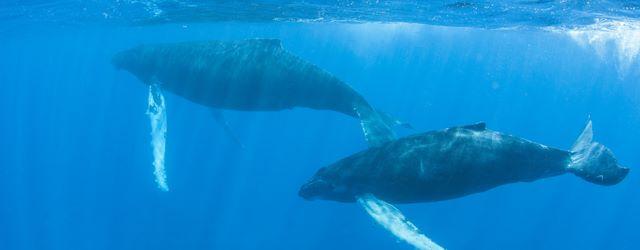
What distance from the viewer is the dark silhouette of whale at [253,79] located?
44.3ft

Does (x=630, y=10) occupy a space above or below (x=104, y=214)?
above

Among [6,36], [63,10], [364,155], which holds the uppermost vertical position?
[364,155]

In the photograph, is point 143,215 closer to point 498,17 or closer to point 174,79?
point 174,79

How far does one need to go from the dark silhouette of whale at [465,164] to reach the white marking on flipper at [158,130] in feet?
19.4

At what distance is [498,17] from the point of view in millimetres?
27719

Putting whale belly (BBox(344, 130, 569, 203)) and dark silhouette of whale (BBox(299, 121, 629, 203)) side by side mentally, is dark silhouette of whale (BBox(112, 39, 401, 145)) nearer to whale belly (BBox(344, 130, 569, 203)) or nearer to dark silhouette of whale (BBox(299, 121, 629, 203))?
dark silhouette of whale (BBox(299, 121, 629, 203))

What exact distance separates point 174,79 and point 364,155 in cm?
935

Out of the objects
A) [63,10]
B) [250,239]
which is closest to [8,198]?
[63,10]

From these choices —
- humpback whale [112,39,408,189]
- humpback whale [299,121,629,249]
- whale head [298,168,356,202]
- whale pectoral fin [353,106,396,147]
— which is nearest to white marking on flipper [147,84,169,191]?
humpback whale [112,39,408,189]

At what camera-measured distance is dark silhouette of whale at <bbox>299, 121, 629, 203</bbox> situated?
7840 mm

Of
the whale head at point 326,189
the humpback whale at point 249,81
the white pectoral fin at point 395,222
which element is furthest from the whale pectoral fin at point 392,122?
the white pectoral fin at point 395,222

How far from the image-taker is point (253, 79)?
46.4 feet

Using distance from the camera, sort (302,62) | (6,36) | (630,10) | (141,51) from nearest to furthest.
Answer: (302,62), (141,51), (630,10), (6,36)

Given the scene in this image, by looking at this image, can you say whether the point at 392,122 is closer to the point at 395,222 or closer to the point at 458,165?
the point at 458,165
